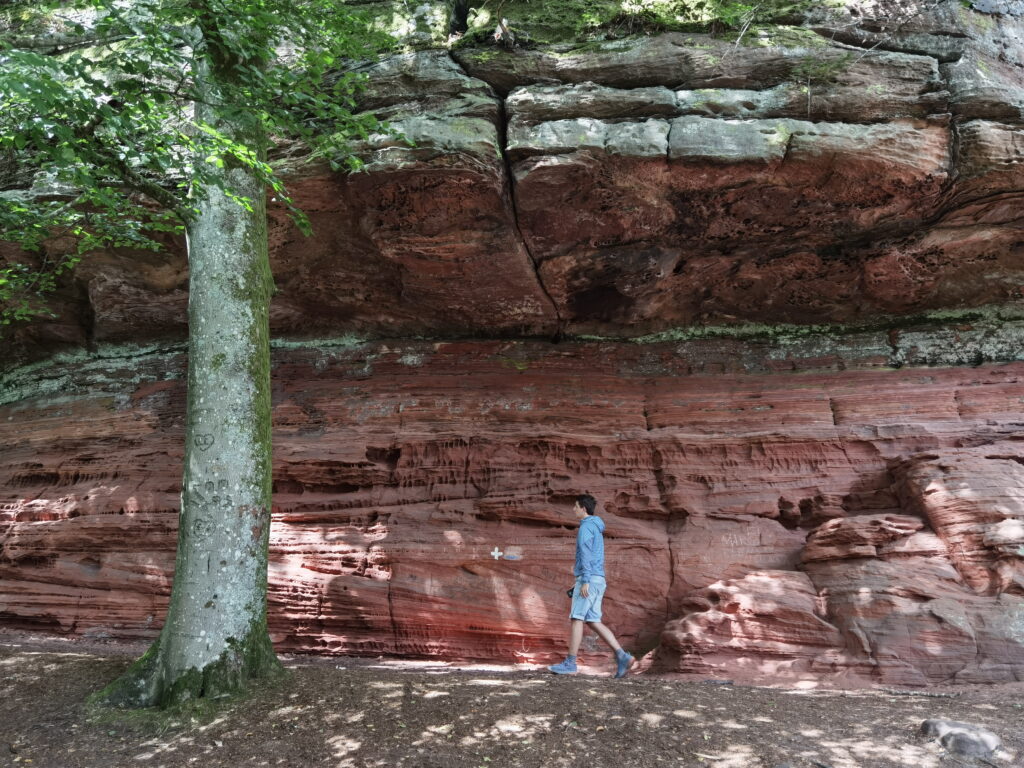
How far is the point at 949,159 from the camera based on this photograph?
8.07m

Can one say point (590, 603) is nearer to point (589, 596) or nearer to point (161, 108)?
point (589, 596)

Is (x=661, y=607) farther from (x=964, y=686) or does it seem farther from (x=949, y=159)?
(x=949, y=159)

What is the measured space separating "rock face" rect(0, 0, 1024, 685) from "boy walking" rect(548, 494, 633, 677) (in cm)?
106

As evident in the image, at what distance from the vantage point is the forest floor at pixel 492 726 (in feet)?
14.5

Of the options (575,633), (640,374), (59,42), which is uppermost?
(59,42)

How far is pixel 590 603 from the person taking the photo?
6801 millimetres

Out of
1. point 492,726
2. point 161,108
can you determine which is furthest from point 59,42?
point 492,726

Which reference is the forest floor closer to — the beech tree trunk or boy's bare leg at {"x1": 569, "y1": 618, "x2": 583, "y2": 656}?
the beech tree trunk

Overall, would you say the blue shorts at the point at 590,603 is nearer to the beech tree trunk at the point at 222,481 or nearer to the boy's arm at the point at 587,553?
the boy's arm at the point at 587,553

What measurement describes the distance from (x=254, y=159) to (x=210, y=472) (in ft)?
8.70

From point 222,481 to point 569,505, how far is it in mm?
4875

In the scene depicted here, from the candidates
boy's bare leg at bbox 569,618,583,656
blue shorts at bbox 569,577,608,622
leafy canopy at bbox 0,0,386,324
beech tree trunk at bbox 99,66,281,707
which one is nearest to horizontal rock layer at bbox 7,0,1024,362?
leafy canopy at bbox 0,0,386,324

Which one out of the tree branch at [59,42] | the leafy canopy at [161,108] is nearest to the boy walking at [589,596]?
the leafy canopy at [161,108]

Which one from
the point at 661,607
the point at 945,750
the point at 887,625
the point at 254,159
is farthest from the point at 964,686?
the point at 254,159
